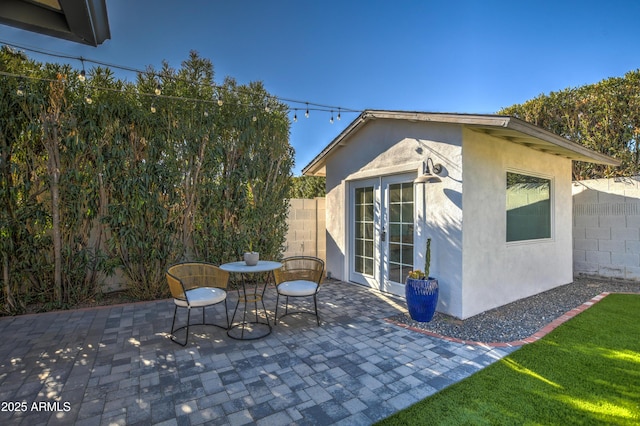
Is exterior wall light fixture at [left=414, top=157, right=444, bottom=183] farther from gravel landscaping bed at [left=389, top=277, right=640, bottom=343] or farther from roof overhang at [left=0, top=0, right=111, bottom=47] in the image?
roof overhang at [left=0, top=0, right=111, bottom=47]

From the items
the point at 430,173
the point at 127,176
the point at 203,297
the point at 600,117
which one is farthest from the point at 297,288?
the point at 600,117

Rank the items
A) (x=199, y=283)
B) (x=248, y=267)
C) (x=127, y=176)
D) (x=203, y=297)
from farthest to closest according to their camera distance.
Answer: (x=127, y=176) → (x=199, y=283) → (x=248, y=267) → (x=203, y=297)

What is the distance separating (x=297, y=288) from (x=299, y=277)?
583 millimetres

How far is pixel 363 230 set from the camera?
696 cm

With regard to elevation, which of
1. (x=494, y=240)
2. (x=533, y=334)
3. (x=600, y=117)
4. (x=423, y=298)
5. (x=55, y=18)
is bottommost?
(x=533, y=334)

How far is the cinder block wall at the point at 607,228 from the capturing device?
7.36 m

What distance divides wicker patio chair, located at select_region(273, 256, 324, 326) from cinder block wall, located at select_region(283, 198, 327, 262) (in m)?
2.74

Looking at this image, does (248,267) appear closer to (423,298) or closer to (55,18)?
(423,298)

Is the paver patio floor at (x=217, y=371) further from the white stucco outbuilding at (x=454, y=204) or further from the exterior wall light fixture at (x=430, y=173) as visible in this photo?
the exterior wall light fixture at (x=430, y=173)

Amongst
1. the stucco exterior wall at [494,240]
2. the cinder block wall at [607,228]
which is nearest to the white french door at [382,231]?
the stucco exterior wall at [494,240]

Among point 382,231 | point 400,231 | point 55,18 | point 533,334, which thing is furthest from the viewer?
point 382,231

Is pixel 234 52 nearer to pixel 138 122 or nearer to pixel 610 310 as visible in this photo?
pixel 138 122

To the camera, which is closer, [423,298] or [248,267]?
[248,267]

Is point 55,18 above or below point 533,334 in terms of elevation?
above
